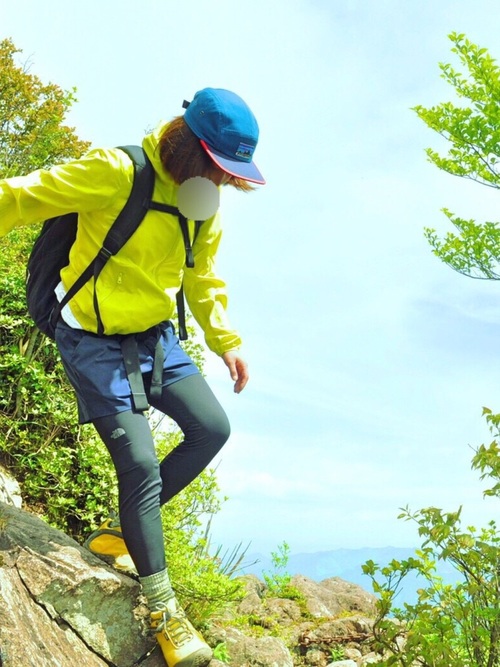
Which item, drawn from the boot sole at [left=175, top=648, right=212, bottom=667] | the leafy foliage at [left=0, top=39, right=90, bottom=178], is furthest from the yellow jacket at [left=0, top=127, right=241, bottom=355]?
the leafy foliage at [left=0, top=39, right=90, bottom=178]

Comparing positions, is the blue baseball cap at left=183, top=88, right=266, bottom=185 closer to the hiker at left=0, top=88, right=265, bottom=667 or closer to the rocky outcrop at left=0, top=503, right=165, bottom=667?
the hiker at left=0, top=88, right=265, bottom=667

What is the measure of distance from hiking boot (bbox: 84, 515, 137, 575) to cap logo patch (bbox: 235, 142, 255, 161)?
6.25 feet

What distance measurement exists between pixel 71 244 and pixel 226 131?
36.5 inches

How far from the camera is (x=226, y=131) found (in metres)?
3.20

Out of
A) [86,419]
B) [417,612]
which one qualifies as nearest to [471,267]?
[417,612]

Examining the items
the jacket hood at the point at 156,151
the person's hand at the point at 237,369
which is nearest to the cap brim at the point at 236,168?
the jacket hood at the point at 156,151

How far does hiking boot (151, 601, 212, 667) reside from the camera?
3.16 m

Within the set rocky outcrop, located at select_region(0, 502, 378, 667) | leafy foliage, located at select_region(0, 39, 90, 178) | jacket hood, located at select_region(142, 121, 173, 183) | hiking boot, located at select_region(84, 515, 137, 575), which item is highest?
leafy foliage, located at select_region(0, 39, 90, 178)

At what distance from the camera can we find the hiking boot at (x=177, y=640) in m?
3.16

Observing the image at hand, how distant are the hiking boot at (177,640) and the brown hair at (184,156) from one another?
1.89 m

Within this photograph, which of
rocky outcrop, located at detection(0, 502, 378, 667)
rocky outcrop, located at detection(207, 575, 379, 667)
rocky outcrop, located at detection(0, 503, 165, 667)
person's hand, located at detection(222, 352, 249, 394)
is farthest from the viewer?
rocky outcrop, located at detection(207, 575, 379, 667)

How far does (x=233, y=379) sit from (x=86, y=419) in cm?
73

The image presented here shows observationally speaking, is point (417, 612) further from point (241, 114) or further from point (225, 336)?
point (241, 114)

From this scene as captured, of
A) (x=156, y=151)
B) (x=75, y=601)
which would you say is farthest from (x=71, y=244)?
(x=75, y=601)
